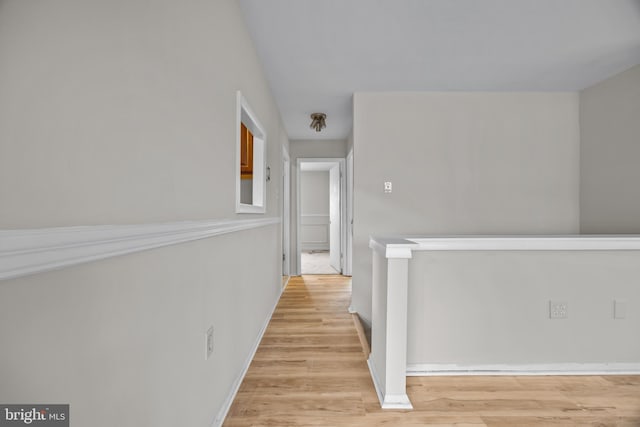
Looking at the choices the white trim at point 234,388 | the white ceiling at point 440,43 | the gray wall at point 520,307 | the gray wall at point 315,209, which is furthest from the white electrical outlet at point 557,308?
the gray wall at point 315,209

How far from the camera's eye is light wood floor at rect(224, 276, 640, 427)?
1.52 m

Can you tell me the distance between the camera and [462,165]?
3.11 metres

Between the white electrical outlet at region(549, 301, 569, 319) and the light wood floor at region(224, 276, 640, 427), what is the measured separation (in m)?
0.38

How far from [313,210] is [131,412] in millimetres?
7456

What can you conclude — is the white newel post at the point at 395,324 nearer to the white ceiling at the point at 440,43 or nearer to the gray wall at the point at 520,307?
the gray wall at the point at 520,307

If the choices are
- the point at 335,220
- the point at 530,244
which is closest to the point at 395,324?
the point at 530,244

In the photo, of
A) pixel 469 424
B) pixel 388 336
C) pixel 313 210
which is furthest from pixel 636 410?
pixel 313 210

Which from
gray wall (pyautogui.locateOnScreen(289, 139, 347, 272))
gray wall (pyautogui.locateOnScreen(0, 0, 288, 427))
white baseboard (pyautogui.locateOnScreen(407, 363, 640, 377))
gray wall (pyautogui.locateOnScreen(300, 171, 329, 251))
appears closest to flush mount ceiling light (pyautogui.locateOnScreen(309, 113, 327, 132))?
gray wall (pyautogui.locateOnScreen(289, 139, 347, 272))

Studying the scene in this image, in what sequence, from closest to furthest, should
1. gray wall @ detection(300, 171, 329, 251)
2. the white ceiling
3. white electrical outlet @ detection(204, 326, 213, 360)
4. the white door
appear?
white electrical outlet @ detection(204, 326, 213, 360) < the white ceiling < the white door < gray wall @ detection(300, 171, 329, 251)

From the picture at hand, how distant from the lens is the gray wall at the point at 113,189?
51 cm

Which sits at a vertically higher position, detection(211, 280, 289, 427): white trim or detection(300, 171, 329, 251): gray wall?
detection(300, 171, 329, 251): gray wall

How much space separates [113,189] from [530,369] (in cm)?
240

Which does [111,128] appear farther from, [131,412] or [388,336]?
[388,336]

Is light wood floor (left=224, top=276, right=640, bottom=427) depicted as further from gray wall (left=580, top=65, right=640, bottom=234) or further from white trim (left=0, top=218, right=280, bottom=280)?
gray wall (left=580, top=65, right=640, bottom=234)
